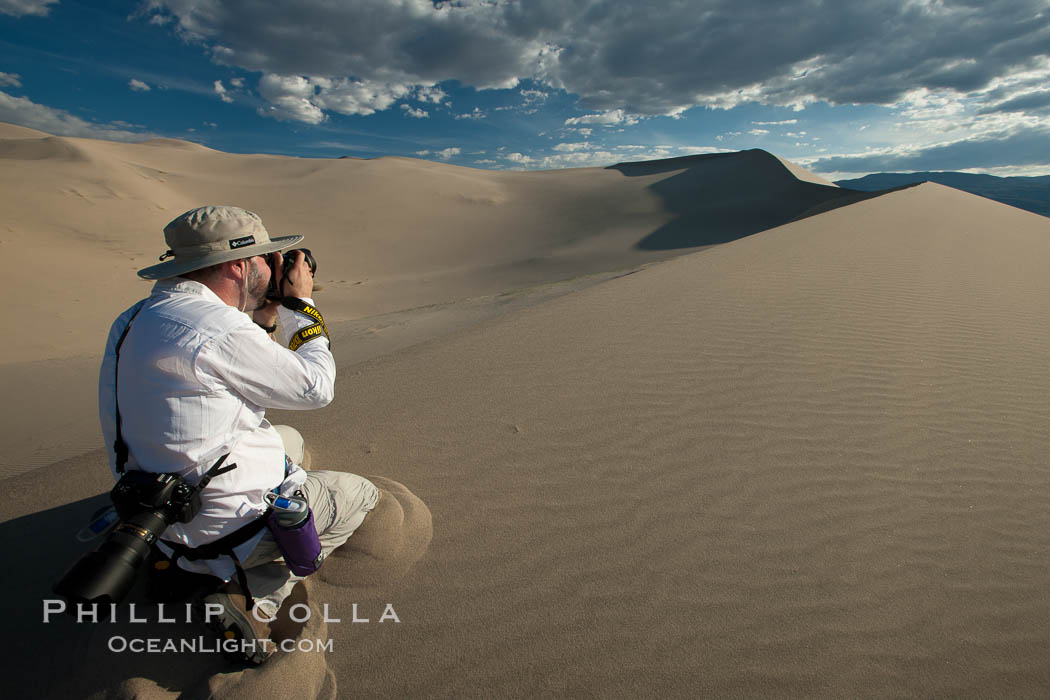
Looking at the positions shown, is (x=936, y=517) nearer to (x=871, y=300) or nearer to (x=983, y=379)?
(x=983, y=379)

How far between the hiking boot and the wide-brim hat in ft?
3.82

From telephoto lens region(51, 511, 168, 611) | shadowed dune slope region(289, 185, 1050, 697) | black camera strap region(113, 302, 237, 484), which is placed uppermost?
black camera strap region(113, 302, 237, 484)

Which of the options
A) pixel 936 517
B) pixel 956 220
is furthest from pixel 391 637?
pixel 956 220

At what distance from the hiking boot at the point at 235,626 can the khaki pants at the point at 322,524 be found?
11 centimetres

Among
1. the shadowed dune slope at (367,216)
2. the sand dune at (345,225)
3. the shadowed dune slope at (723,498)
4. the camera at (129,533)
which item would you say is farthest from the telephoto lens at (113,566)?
the shadowed dune slope at (367,216)

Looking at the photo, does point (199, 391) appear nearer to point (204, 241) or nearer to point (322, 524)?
point (204, 241)

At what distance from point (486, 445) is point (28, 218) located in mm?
17573

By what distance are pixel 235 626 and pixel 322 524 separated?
19.4 inches

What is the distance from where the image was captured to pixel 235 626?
6.07 feet

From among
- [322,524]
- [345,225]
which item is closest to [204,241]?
[322,524]

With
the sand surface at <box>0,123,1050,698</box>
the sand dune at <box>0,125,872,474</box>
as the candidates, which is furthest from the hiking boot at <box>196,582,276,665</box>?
the sand dune at <box>0,125,872,474</box>

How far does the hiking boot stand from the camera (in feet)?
5.99

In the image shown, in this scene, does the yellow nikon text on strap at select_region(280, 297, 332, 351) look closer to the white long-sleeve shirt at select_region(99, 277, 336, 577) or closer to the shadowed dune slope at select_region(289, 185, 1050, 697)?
the white long-sleeve shirt at select_region(99, 277, 336, 577)

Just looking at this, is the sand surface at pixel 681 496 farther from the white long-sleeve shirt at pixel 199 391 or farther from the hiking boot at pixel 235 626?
the white long-sleeve shirt at pixel 199 391
